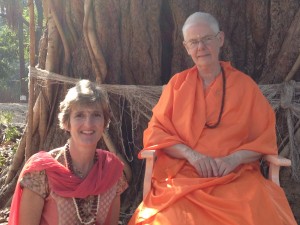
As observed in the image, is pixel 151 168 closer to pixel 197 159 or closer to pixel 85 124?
pixel 197 159

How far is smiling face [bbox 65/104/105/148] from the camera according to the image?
8.03 feet

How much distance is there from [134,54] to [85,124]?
1907 mm

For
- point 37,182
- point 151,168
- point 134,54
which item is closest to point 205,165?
point 151,168

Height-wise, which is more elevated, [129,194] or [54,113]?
[54,113]

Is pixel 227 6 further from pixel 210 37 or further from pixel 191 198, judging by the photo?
pixel 191 198

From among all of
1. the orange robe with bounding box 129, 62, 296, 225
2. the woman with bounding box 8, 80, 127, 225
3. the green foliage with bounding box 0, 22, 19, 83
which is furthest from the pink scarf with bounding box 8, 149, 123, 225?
the green foliage with bounding box 0, 22, 19, 83

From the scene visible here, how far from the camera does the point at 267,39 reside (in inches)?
172

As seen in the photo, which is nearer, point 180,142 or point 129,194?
point 180,142

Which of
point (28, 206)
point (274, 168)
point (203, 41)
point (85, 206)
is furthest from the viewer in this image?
point (203, 41)

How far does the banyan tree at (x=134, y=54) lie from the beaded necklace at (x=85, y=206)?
1493 mm

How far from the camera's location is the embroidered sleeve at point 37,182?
2.35 meters

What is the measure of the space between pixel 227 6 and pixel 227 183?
7.30 feet

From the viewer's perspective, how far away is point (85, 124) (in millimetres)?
2439

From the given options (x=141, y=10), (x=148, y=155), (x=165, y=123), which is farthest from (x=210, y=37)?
(x=141, y=10)
